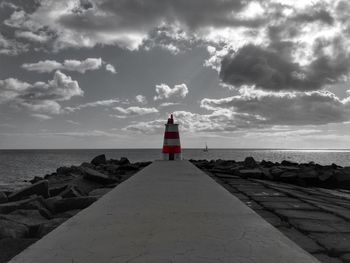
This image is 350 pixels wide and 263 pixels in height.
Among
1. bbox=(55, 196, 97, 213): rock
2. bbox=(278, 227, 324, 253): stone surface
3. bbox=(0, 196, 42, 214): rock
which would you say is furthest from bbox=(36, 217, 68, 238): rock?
bbox=(278, 227, 324, 253): stone surface

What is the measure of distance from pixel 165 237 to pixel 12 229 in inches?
86.7

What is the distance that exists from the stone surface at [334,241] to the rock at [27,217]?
3.07 m

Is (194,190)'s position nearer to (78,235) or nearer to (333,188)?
(78,235)

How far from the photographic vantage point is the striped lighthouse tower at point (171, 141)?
9.96 m

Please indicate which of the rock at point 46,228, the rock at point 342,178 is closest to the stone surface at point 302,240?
the rock at point 46,228

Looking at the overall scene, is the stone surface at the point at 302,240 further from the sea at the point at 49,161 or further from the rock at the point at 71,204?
the sea at the point at 49,161

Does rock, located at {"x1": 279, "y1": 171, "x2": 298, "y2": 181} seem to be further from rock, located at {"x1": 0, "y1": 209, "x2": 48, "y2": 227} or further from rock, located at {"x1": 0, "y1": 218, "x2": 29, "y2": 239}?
rock, located at {"x1": 0, "y1": 218, "x2": 29, "y2": 239}

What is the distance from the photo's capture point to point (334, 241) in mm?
2748

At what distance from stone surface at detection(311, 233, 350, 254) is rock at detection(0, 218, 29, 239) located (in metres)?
2.86

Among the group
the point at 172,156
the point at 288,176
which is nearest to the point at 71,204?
the point at 172,156

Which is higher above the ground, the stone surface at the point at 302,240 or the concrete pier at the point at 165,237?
the concrete pier at the point at 165,237

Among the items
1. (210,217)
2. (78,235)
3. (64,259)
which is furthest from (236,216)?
(64,259)

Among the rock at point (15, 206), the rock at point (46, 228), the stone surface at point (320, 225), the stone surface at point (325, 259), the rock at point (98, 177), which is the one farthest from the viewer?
the rock at point (98, 177)

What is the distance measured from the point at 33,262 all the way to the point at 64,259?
16cm
